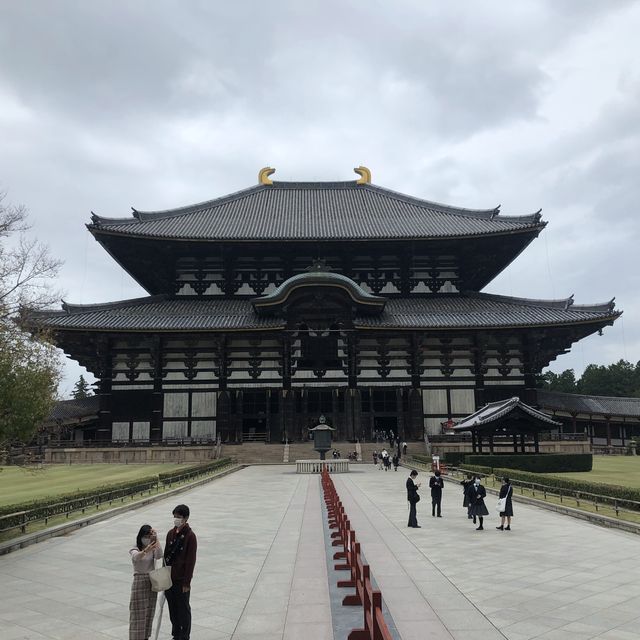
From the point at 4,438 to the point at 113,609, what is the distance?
7.02 meters

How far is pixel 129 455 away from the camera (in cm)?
4041

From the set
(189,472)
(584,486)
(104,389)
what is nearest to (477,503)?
(584,486)

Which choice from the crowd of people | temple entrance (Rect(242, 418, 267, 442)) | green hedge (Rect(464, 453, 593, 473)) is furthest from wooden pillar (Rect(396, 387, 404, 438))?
the crowd of people

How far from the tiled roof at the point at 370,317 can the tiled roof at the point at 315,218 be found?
587 cm

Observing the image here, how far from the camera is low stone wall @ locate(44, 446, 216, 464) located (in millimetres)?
40000

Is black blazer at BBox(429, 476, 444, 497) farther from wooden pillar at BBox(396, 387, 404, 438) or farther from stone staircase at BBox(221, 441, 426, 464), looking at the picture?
wooden pillar at BBox(396, 387, 404, 438)

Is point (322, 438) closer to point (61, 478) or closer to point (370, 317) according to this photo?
point (370, 317)

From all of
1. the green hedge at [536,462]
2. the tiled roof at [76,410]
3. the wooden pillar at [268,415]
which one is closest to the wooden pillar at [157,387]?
the tiled roof at [76,410]

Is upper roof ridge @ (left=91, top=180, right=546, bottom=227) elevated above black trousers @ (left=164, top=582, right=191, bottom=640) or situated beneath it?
elevated above

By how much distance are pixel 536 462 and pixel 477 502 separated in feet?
57.9

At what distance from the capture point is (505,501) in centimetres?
1502

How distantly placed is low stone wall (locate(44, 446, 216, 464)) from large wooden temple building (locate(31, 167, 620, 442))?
3087 millimetres

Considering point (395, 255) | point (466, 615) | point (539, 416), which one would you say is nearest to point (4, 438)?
point (466, 615)

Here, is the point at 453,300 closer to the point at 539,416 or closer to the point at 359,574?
the point at 539,416
